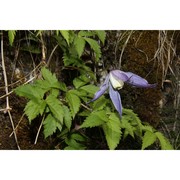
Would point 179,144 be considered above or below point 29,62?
below

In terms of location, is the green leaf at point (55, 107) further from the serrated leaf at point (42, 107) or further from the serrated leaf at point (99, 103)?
the serrated leaf at point (99, 103)

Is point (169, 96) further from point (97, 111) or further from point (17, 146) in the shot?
point (17, 146)

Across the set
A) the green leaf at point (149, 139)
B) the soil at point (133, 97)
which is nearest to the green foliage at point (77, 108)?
the green leaf at point (149, 139)

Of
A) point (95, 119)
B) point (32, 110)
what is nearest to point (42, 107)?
point (32, 110)

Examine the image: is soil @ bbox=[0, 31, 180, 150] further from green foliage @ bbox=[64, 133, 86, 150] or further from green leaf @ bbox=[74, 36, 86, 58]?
green leaf @ bbox=[74, 36, 86, 58]

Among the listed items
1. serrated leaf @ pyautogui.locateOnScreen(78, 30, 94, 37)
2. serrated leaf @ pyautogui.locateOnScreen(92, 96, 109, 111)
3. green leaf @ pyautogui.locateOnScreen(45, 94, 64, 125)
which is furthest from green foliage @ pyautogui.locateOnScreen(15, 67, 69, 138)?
serrated leaf @ pyautogui.locateOnScreen(78, 30, 94, 37)
